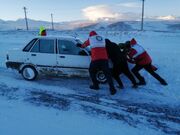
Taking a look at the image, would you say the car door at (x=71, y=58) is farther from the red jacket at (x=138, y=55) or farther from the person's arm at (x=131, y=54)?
the red jacket at (x=138, y=55)

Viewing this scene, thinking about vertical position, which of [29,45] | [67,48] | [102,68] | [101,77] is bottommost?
[101,77]

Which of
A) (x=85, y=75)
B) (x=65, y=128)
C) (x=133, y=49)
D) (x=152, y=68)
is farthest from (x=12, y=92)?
(x=152, y=68)

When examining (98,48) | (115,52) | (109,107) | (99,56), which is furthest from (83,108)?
(115,52)

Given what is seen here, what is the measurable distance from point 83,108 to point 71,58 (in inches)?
104

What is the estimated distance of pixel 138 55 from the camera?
8.93 m

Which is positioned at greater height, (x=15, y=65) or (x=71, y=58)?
(x=71, y=58)

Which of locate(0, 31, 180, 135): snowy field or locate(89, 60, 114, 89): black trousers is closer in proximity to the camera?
locate(0, 31, 180, 135): snowy field

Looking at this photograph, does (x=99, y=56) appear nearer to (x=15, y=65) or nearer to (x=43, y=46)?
(x=43, y=46)

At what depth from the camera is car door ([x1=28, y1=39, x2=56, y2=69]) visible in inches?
364

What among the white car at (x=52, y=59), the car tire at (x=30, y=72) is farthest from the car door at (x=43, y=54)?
the car tire at (x=30, y=72)

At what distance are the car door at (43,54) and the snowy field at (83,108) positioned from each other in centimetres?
62

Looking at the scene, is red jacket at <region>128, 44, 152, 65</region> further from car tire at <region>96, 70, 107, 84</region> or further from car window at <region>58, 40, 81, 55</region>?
car window at <region>58, 40, 81, 55</region>

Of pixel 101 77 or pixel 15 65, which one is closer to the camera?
pixel 101 77

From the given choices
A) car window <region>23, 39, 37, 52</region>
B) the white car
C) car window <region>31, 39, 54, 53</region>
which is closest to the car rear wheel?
the white car
